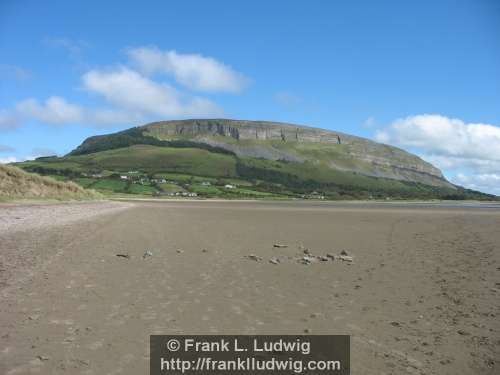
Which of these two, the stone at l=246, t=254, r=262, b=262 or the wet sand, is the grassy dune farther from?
the stone at l=246, t=254, r=262, b=262

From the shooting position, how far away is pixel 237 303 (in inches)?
→ 356

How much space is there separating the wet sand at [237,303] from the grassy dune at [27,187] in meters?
29.0

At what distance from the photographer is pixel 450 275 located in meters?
12.6

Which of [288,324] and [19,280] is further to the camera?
[19,280]

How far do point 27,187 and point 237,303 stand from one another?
44054 mm

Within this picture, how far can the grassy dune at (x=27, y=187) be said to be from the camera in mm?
42034

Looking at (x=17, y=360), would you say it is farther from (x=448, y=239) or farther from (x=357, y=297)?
(x=448, y=239)

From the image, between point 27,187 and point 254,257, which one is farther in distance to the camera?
point 27,187

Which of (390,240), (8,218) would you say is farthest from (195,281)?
(8,218)

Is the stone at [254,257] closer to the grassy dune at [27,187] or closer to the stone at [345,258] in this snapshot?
the stone at [345,258]

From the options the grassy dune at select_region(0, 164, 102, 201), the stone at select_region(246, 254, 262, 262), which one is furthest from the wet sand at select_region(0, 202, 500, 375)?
the grassy dune at select_region(0, 164, 102, 201)

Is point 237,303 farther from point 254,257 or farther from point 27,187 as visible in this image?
point 27,187

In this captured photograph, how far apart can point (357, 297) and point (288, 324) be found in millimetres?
2852

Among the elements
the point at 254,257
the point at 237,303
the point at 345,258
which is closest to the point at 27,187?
the point at 254,257
